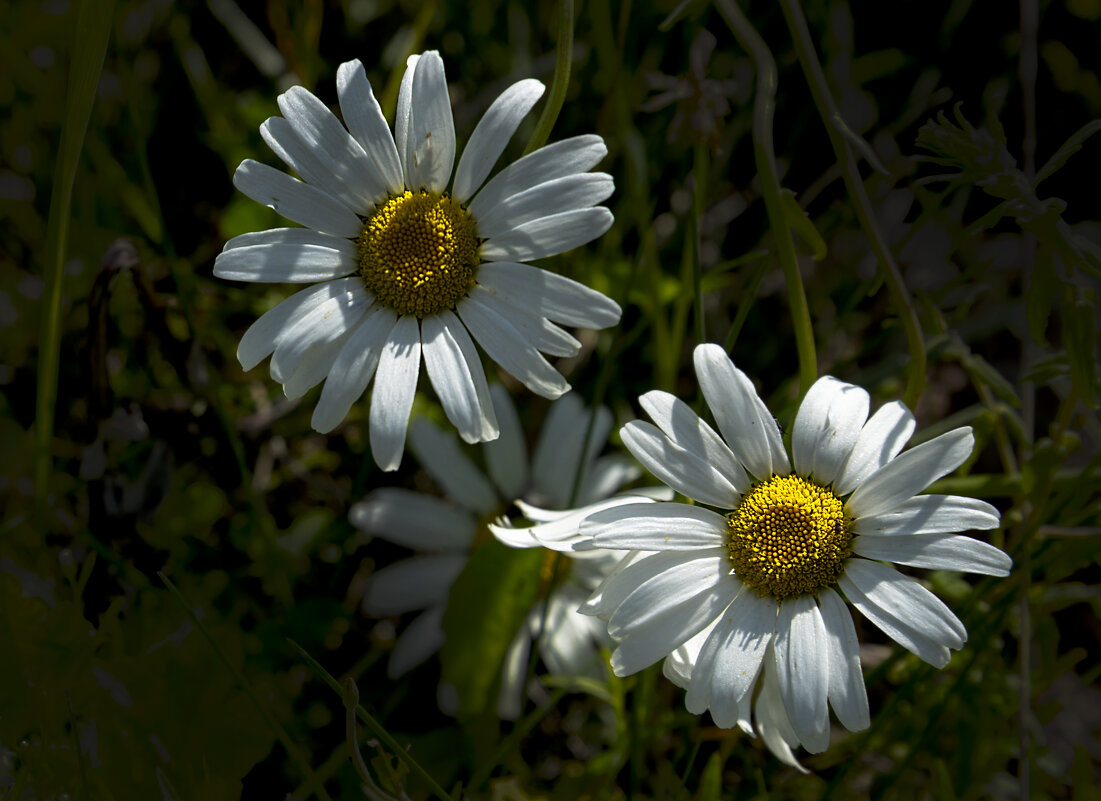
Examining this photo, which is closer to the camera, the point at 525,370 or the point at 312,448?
the point at 525,370

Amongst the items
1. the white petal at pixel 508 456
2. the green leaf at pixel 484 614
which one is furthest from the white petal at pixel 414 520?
the green leaf at pixel 484 614

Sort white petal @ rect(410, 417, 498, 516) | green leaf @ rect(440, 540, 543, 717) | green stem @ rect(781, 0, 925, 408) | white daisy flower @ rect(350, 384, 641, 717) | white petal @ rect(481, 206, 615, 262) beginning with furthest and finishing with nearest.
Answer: white petal @ rect(410, 417, 498, 516), white daisy flower @ rect(350, 384, 641, 717), green leaf @ rect(440, 540, 543, 717), green stem @ rect(781, 0, 925, 408), white petal @ rect(481, 206, 615, 262)

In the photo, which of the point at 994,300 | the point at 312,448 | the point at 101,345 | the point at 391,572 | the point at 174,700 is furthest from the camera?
the point at 994,300

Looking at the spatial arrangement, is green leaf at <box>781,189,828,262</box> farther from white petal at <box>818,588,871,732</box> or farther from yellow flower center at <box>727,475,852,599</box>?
white petal at <box>818,588,871,732</box>

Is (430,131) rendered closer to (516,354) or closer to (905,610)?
(516,354)

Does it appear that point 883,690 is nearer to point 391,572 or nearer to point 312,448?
point 391,572

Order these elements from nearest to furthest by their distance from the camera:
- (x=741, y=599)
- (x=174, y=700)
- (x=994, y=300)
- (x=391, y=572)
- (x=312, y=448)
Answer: (x=741, y=599), (x=174, y=700), (x=391, y=572), (x=312, y=448), (x=994, y=300)

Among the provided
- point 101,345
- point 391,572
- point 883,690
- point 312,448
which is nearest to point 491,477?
point 391,572

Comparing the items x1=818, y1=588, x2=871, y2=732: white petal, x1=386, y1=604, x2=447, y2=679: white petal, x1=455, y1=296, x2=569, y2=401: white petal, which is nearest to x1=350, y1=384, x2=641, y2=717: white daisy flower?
x1=386, y1=604, x2=447, y2=679: white petal
